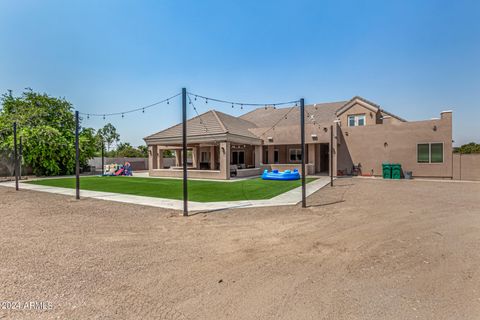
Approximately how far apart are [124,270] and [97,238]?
2.05 meters

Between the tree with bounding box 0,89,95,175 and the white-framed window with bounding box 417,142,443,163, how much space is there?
31.2m

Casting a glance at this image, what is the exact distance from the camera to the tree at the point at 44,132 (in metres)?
21.1

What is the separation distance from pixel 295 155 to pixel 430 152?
423 inches

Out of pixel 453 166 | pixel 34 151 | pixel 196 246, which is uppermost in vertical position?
pixel 34 151

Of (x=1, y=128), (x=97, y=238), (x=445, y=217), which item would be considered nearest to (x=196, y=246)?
(x=97, y=238)

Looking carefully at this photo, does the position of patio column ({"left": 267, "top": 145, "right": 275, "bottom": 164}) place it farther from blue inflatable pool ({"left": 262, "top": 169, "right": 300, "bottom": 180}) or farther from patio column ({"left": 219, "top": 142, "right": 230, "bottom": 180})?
patio column ({"left": 219, "top": 142, "right": 230, "bottom": 180})

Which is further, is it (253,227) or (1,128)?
(1,128)

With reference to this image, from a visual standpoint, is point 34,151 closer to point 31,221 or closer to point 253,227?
point 31,221

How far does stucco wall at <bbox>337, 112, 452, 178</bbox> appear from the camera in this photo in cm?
1772

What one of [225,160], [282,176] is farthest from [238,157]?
[282,176]

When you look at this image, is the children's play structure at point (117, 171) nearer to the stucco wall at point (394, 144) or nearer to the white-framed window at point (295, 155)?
the white-framed window at point (295, 155)

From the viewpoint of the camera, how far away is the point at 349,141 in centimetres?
2123

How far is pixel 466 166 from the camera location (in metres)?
17.1

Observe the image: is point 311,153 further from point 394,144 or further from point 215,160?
point 215,160
